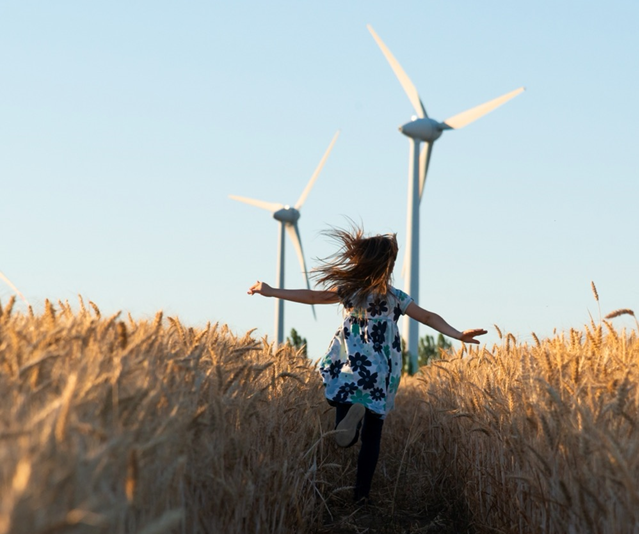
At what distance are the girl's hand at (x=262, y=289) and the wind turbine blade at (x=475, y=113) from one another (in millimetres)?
20205

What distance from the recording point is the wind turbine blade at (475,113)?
26.1 m

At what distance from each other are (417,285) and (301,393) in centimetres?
2035

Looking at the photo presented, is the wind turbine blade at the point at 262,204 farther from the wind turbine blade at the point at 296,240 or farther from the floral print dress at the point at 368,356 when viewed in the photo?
the floral print dress at the point at 368,356

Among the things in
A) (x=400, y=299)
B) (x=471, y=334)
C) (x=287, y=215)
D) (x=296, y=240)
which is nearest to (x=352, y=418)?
(x=400, y=299)

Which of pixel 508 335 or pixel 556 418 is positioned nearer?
pixel 556 418

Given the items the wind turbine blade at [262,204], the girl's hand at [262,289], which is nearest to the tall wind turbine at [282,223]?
the wind turbine blade at [262,204]

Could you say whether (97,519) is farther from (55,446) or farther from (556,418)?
(556,418)

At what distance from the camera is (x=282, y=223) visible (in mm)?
38938

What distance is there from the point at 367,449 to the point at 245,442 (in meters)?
2.14

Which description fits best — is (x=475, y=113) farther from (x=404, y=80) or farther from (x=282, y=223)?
(x=282, y=223)

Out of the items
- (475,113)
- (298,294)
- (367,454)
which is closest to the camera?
(367,454)

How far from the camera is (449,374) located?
369 inches

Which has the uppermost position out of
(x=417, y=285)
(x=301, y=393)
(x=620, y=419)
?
(x=417, y=285)

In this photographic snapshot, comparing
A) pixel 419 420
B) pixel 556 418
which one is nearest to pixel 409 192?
pixel 419 420
